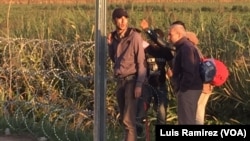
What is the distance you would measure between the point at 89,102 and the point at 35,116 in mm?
984

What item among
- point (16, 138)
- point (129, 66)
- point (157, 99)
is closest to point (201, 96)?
point (129, 66)

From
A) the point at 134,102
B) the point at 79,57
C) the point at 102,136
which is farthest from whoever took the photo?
the point at 79,57

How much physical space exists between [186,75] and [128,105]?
1082 mm

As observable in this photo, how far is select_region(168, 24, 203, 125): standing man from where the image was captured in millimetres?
7672

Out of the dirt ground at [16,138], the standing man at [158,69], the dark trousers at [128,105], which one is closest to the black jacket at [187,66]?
the dark trousers at [128,105]

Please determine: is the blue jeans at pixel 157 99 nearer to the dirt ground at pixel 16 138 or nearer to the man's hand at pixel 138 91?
the man's hand at pixel 138 91

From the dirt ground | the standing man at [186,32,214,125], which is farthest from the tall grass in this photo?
the standing man at [186,32,214,125]

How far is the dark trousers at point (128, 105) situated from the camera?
8453 mm

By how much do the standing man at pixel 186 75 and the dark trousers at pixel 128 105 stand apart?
2.39 feet

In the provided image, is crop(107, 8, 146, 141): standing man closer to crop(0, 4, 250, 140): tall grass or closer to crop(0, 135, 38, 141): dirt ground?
crop(0, 4, 250, 140): tall grass

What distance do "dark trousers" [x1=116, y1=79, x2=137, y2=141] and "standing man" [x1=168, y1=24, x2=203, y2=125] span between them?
2.39ft

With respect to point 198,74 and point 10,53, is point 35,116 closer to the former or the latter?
point 10,53

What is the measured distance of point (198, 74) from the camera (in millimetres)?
7750

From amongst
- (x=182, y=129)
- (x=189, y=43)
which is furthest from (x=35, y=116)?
(x=182, y=129)
